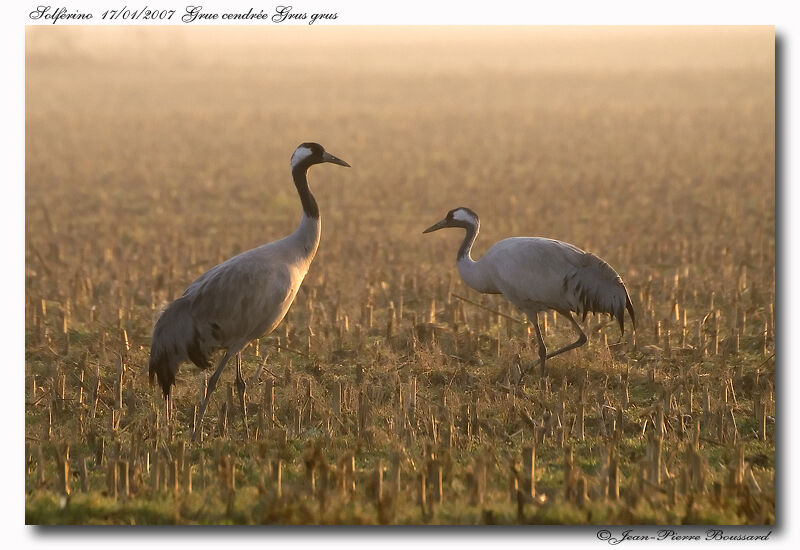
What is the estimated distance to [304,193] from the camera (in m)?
7.38

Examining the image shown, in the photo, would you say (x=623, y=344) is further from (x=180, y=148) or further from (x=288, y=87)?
(x=288, y=87)

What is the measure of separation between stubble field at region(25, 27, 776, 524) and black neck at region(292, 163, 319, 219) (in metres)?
1.12

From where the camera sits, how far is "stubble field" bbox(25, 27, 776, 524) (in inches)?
220

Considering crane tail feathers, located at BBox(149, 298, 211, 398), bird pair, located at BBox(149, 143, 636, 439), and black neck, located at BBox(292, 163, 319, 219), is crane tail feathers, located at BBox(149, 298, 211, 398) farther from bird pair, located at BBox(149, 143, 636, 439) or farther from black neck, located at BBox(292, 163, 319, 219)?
black neck, located at BBox(292, 163, 319, 219)

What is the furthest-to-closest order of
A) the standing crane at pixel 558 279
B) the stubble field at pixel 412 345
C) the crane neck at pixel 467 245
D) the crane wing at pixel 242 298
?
the crane neck at pixel 467 245 → the standing crane at pixel 558 279 → the crane wing at pixel 242 298 → the stubble field at pixel 412 345

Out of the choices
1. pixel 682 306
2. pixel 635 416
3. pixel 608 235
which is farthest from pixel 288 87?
pixel 635 416

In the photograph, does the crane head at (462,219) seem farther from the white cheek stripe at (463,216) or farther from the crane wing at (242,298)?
the crane wing at (242,298)

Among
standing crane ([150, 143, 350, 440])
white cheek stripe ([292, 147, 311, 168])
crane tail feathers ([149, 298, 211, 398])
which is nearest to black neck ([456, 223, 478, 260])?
white cheek stripe ([292, 147, 311, 168])

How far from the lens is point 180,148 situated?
2525 centimetres

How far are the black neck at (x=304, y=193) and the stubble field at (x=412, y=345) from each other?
1119mm

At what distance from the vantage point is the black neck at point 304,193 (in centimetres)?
725

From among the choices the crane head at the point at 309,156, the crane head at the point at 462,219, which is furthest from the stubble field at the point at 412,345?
the crane head at the point at 309,156

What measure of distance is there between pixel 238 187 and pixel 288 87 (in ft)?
74.0
